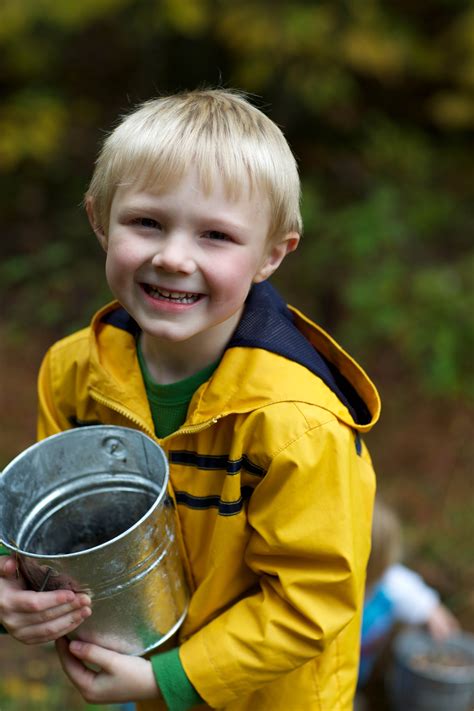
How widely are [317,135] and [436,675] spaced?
4.20m

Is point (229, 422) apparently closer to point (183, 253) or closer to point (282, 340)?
point (282, 340)

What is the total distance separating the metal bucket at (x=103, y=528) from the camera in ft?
4.81

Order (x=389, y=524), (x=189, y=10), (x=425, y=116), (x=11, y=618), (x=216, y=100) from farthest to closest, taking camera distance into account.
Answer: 1. (x=425, y=116)
2. (x=189, y=10)
3. (x=389, y=524)
4. (x=216, y=100)
5. (x=11, y=618)

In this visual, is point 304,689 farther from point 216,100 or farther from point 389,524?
point 389,524

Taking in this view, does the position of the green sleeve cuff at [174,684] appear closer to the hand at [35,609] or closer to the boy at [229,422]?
the boy at [229,422]

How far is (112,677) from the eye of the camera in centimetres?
161

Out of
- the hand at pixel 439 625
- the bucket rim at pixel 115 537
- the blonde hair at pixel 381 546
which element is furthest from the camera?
the hand at pixel 439 625

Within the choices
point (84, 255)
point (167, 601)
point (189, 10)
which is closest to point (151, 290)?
point (167, 601)

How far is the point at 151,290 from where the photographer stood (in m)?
1.61

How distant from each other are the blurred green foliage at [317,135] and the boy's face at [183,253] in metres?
3.04

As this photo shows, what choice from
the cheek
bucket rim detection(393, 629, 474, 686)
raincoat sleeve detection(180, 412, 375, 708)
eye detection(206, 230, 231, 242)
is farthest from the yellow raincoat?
bucket rim detection(393, 629, 474, 686)

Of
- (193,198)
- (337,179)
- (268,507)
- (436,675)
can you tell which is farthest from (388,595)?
(337,179)

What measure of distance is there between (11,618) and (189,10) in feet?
14.1

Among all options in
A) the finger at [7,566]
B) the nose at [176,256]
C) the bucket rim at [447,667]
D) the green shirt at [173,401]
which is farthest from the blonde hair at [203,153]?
the bucket rim at [447,667]
